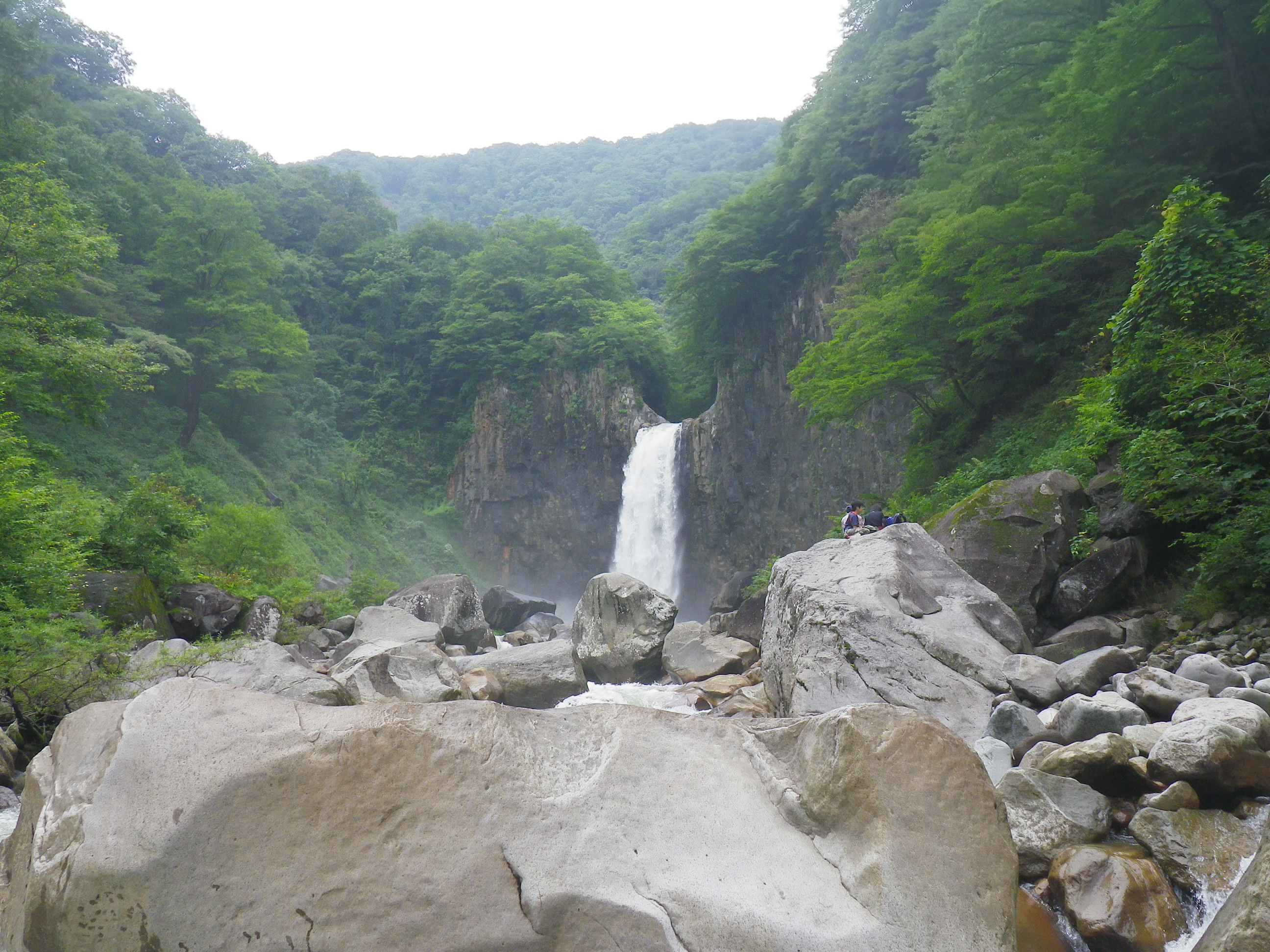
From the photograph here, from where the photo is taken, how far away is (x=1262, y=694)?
456 centimetres

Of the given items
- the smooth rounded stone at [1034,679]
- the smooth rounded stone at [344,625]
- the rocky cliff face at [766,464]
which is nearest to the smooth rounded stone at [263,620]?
the smooth rounded stone at [344,625]

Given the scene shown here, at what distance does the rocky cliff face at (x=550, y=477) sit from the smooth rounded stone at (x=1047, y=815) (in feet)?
93.2

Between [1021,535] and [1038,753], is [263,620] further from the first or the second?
[1038,753]

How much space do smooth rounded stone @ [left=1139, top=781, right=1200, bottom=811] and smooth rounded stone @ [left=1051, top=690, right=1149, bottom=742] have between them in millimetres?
727

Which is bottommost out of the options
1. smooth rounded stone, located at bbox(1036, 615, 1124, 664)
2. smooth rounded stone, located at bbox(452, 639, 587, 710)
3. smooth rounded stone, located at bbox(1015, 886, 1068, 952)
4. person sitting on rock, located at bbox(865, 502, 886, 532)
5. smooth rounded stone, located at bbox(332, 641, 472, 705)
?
smooth rounded stone, located at bbox(452, 639, 587, 710)

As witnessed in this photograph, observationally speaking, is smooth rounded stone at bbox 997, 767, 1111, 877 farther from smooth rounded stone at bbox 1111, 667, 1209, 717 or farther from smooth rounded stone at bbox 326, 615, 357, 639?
smooth rounded stone at bbox 326, 615, 357, 639

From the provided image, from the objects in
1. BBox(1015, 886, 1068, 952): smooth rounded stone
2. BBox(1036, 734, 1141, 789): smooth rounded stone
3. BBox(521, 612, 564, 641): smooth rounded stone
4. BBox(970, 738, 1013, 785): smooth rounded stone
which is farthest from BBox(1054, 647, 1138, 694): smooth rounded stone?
BBox(521, 612, 564, 641): smooth rounded stone

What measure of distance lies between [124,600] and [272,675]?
432cm

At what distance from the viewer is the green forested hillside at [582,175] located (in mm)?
62562

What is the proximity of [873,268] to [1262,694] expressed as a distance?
15.9 meters

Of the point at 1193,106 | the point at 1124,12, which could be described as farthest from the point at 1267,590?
the point at 1124,12

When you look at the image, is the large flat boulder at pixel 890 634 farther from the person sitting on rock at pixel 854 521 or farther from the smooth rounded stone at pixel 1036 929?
the person sitting on rock at pixel 854 521

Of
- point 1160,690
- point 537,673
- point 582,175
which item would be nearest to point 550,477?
point 537,673

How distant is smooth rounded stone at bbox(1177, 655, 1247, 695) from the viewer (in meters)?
5.20
